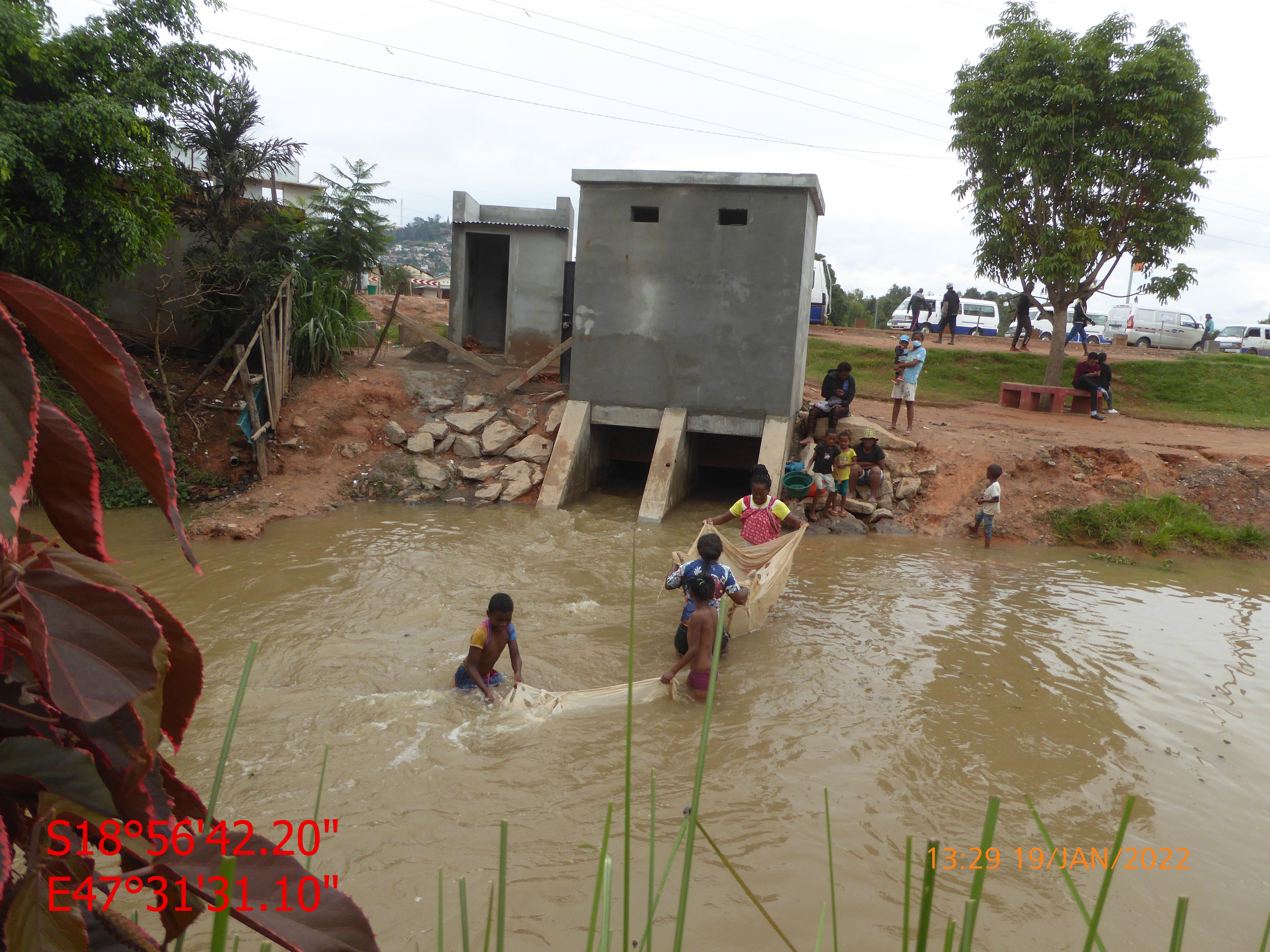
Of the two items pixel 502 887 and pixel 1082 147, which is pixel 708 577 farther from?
pixel 1082 147

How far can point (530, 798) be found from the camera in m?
4.29

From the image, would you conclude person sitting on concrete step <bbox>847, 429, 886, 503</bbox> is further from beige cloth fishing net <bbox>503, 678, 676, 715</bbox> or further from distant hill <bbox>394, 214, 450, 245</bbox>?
distant hill <bbox>394, 214, 450, 245</bbox>

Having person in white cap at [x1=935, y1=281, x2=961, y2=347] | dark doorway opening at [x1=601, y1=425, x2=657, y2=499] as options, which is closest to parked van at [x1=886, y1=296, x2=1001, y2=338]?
person in white cap at [x1=935, y1=281, x2=961, y2=347]

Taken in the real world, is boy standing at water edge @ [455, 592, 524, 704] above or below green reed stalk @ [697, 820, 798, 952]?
below

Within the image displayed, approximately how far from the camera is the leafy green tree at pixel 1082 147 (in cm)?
1470

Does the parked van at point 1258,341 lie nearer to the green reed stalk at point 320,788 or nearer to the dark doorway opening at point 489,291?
the dark doorway opening at point 489,291

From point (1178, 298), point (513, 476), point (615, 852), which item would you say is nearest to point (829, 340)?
point (1178, 298)

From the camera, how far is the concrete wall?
10.6m

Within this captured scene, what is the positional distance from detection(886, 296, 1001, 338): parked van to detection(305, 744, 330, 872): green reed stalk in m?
24.0

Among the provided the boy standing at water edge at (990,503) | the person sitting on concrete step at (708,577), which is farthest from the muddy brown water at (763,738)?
the boy standing at water edge at (990,503)

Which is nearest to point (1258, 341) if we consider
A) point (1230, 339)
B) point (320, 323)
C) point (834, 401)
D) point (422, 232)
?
point (1230, 339)

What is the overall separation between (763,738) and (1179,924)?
448 cm

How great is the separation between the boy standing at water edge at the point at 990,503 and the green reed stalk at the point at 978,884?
9458 mm

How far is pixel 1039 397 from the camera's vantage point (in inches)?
619
